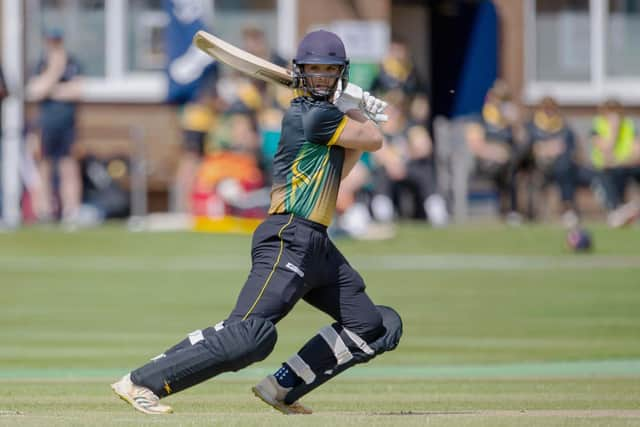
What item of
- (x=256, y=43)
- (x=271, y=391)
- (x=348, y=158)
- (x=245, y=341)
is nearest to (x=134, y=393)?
(x=245, y=341)

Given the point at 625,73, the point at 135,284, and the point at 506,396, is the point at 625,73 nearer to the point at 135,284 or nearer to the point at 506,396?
the point at 135,284

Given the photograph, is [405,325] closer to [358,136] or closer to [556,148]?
[358,136]

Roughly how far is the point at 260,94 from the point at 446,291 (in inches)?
238

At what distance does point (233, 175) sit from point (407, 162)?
2.58m

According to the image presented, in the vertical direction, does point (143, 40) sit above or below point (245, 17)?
below

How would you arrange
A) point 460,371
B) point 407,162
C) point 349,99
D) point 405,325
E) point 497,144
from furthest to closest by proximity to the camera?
point 497,144, point 407,162, point 405,325, point 460,371, point 349,99

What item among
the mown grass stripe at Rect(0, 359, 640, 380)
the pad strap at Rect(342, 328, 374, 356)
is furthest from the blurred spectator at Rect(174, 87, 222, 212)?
the pad strap at Rect(342, 328, 374, 356)

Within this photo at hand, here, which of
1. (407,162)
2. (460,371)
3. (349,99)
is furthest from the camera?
(407,162)

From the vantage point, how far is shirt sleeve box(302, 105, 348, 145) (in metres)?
7.41

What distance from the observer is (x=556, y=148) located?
22734 millimetres

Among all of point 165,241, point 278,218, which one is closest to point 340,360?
point 278,218

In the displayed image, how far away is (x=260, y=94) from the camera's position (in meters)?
21.7

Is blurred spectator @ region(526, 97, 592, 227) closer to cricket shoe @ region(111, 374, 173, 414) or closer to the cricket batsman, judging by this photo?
the cricket batsman

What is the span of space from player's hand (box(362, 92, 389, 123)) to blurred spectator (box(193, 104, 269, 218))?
12607mm
